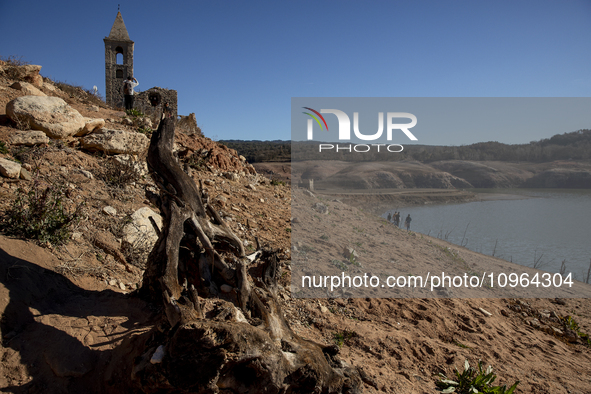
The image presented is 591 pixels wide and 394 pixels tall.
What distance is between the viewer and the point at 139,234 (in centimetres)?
418

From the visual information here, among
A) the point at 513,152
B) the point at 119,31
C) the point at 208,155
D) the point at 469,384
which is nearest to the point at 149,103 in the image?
the point at 208,155

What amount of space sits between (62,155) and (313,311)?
4564mm

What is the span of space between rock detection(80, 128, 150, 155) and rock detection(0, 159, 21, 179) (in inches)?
68.6

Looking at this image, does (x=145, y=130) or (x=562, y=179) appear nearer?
(x=145, y=130)

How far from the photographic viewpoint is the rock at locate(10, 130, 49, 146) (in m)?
5.02

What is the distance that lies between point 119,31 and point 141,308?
20.2 metres

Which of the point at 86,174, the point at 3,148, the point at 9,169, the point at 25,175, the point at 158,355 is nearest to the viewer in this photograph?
the point at 158,355

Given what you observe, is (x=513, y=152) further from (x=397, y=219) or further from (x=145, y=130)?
(x=145, y=130)

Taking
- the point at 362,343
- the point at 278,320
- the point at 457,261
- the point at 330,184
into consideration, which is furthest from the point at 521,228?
the point at 278,320

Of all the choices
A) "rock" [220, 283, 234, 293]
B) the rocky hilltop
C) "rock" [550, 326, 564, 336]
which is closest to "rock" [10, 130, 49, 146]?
the rocky hilltop

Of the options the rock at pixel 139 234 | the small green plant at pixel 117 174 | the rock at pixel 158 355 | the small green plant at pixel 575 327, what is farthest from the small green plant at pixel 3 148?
the small green plant at pixel 575 327

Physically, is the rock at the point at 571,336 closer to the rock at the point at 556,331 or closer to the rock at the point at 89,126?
the rock at the point at 556,331

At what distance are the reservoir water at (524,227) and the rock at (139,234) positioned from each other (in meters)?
7.90

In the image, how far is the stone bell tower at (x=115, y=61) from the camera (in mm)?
17797
